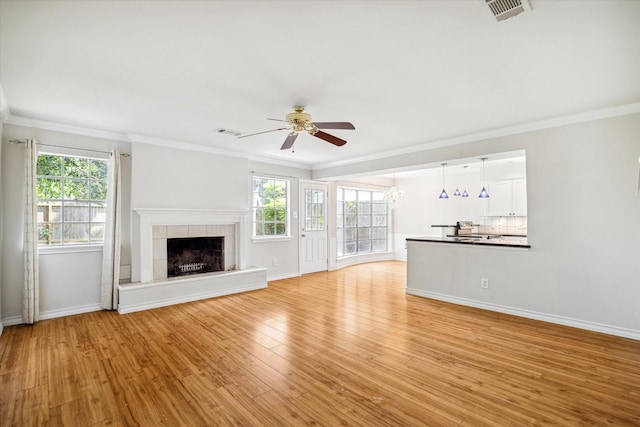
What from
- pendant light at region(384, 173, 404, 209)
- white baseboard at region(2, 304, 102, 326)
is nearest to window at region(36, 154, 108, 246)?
white baseboard at region(2, 304, 102, 326)

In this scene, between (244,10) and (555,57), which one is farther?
(555,57)

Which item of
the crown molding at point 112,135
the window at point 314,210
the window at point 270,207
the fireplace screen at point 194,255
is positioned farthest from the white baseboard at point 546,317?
the crown molding at point 112,135

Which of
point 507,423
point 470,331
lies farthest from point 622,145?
point 507,423

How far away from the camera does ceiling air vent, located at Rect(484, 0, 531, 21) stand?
1.76 m

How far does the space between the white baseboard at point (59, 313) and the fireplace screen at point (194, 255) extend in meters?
1.12

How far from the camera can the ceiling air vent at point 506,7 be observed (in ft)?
5.77

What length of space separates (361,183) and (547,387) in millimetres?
6719

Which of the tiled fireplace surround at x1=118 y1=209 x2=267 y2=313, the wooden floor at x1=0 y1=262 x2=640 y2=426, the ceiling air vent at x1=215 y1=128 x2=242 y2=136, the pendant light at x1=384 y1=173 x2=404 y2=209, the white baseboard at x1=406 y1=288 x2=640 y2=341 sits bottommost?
the wooden floor at x1=0 y1=262 x2=640 y2=426

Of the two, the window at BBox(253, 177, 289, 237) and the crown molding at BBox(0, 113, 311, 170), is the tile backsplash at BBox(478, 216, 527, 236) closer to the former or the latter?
the window at BBox(253, 177, 289, 237)

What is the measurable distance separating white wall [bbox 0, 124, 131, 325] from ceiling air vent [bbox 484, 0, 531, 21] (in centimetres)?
496

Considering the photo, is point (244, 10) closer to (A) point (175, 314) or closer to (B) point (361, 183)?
(A) point (175, 314)

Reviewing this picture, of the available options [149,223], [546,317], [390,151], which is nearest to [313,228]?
[390,151]

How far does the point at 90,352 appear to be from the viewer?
121 inches

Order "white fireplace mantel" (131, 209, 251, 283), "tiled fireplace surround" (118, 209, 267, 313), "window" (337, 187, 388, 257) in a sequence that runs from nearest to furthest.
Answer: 1. "tiled fireplace surround" (118, 209, 267, 313)
2. "white fireplace mantel" (131, 209, 251, 283)
3. "window" (337, 187, 388, 257)
